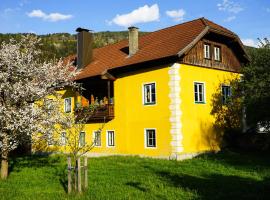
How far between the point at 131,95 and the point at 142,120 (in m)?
1.80

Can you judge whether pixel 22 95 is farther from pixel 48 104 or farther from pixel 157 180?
pixel 157 180

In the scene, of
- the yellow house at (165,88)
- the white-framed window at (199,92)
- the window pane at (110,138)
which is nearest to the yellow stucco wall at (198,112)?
the yellow house at (165,88)

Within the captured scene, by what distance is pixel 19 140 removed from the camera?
1595 centimetres

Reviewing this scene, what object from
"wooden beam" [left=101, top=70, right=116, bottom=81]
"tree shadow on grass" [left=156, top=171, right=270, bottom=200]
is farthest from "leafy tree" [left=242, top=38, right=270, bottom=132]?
"wooden beam" [left=101, top=70, right=116, bottom=81]

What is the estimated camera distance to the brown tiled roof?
21359mm

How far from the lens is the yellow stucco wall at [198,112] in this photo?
2086 cm

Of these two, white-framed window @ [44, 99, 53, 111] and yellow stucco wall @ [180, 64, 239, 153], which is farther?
yellow stucco wall @ [180, 64, 239, 153]

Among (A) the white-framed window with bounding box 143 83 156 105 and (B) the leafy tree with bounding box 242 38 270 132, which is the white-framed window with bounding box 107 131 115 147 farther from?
(B) the leafy tree with bounding box 242 38 270 132

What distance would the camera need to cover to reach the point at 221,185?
510 inches

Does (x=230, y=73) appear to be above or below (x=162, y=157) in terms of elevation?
above

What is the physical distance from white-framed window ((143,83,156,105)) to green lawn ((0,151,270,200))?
3583 millimetres

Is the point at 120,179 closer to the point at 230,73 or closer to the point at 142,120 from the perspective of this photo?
the point at 142,120

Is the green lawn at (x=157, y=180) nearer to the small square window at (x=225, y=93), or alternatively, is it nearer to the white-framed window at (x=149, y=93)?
the white-framed window at (x=149, y=93)

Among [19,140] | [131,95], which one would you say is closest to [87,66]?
[131,95]
